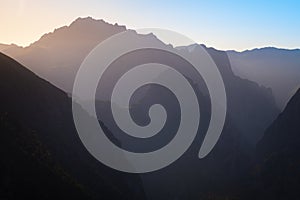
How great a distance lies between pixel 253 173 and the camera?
158625 mm

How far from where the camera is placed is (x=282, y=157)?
472 ft

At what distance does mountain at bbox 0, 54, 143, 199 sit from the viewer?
54281 mm

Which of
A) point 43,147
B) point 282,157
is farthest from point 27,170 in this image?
point 282,157

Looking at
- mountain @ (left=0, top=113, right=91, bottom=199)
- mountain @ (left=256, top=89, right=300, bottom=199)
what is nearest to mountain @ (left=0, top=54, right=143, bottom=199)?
mountain @ (left=0, top=113, right=91, bottom=199)

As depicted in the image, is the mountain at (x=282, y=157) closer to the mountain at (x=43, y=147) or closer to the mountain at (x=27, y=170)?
the mountain at (x=43, y=147)

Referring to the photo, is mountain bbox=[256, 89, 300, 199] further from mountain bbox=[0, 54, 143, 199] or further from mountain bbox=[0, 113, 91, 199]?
mountain bbox=[0, 113, 91, 199]

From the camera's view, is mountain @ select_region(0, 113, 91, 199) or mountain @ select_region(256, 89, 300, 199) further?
mountain @ select_region(256, 89, 300, 199)

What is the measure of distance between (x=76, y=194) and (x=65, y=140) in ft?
A: 73.7

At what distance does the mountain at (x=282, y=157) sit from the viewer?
129000 millimetres

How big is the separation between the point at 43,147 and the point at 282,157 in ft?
329

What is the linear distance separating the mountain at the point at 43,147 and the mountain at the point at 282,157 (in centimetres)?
5050

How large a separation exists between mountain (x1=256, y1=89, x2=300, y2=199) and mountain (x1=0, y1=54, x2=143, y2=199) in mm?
50503

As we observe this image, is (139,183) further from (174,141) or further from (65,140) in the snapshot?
(174,141)

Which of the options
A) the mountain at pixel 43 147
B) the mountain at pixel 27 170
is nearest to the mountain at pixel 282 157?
the mountain at pixel 43 147
